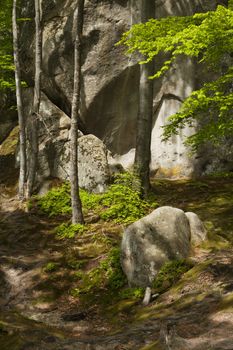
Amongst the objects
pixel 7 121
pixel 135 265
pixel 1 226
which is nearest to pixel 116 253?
pixel 135 265

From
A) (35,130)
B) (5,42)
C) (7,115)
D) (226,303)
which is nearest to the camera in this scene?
(226,303)

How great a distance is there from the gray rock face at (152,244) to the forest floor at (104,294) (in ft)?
1.50

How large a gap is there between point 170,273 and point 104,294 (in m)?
1.54

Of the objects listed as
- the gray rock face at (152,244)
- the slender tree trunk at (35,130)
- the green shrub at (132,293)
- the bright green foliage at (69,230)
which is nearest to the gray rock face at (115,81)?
the slender tree trunk at (35,130)

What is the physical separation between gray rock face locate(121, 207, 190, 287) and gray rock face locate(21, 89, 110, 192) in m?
5.48

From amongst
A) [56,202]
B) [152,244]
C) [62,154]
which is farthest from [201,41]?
[62,154]

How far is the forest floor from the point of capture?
4.88m

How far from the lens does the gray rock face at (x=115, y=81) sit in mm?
17578

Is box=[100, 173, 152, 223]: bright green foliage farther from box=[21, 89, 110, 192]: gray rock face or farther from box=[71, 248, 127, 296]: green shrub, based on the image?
box=[71, 248, 127, 296]: green shrub

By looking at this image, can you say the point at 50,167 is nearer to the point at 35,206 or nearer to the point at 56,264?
the point at 35,206

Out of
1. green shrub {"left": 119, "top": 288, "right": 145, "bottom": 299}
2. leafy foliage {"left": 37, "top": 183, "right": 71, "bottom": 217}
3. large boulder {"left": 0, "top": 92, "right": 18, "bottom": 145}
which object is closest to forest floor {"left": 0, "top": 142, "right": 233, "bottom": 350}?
green shrub {"left": 119, "top": 288, "right": 145, "bottom": 299}

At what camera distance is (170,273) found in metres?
7.56

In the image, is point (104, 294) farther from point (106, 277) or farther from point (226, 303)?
point (226, 303)

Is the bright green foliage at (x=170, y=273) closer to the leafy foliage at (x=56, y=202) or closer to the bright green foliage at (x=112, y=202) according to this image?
the bright green foliage at (x=112, y=202)
